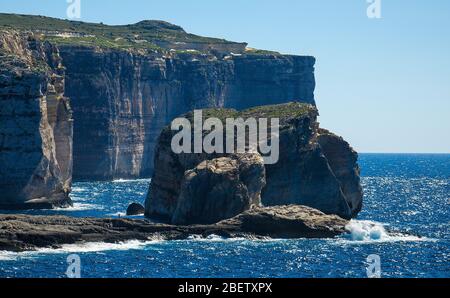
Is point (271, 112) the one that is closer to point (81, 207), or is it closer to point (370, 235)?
point (370, 235)

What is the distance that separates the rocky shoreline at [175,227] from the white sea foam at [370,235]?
4.57 ft

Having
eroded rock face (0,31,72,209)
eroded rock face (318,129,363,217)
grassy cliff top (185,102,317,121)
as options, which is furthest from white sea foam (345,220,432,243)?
eroded rock face (0,31,72,209)

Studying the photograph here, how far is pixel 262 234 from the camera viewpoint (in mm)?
118750

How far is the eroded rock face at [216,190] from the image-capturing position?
121188 mm

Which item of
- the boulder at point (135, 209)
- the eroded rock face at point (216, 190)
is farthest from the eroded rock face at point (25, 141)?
the eroded rock face at point (216, 190)

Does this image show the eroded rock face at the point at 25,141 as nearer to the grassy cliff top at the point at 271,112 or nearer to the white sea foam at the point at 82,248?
the grassy cliff top at the point at 271,112

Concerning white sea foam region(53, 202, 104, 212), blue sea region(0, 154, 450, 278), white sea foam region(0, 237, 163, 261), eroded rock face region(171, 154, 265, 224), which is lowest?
blue sea region(0, 154, 450, 278)

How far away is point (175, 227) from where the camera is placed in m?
118

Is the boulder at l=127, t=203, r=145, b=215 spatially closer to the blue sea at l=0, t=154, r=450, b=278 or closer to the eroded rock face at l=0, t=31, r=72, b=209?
the eroded rock face at l=0, t=31, r=72, b=209

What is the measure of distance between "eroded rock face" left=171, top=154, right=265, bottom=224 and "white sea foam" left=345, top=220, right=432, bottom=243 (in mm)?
12153

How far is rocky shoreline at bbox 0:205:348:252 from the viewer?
111 metres
